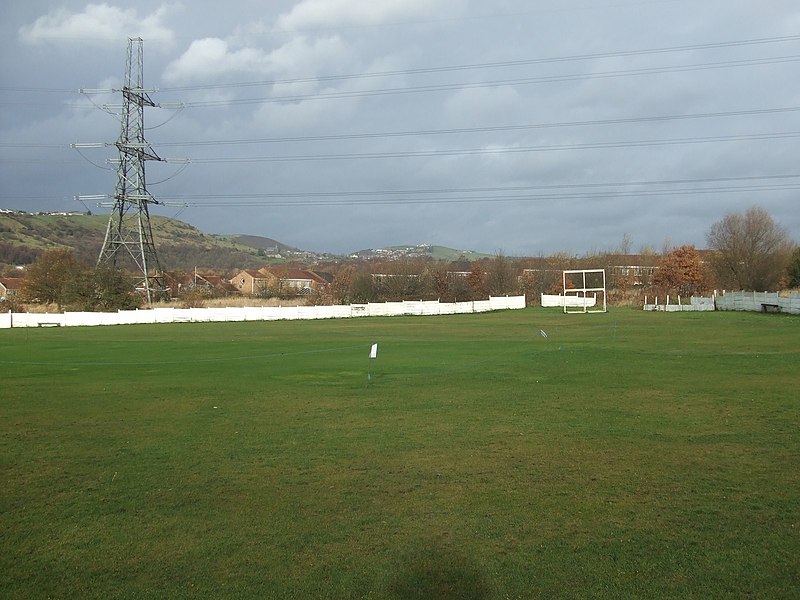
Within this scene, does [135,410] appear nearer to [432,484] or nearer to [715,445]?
[432,484]

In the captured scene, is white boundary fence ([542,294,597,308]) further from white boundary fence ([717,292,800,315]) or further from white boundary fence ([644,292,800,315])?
white boundary fence ([717,292,800,315])

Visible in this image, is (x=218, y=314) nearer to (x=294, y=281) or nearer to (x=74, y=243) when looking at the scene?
(x=294, y=281)

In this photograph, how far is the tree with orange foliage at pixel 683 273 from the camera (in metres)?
83.4

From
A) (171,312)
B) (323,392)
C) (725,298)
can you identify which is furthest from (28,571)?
(725,298)

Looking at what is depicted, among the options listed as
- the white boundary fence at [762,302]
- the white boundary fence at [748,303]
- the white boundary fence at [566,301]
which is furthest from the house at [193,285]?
the white boundary fence at [762,302]

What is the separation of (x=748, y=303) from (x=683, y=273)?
73.4 feet

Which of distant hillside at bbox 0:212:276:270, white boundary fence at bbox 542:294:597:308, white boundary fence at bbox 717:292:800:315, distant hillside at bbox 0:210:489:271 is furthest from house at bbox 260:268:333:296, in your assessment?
white boundary fence at bbox 717:292:800:315

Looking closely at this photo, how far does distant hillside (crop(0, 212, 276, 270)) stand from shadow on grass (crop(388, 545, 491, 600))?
143903 mm

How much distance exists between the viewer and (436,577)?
5.72m

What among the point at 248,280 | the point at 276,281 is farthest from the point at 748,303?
the point at 248,280

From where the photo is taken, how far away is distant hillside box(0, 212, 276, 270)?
148 m

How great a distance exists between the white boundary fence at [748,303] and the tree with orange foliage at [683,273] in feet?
28.7

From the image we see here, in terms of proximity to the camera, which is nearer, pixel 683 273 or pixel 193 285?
pixel 683 273

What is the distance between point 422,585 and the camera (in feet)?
18.3
